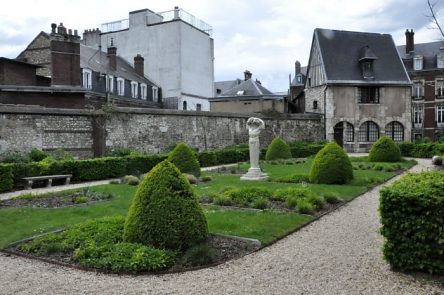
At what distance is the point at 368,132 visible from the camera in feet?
105

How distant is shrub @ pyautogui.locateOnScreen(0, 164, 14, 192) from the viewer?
12.7 metres

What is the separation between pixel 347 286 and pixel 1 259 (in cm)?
449

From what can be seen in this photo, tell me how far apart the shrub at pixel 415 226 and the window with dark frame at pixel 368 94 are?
93.0 feet

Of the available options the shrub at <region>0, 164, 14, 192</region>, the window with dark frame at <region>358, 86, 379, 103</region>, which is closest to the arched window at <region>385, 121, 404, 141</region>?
the window with dark frame at <region>358, 86, 379, 103</region>

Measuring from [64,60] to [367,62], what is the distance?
21.6 m

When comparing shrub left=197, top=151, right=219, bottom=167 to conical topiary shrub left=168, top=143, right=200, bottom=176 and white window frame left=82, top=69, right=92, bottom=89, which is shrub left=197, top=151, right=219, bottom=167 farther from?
white window frame left=82, top=69, right=92, bottom=89

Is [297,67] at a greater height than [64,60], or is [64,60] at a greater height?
[297,67]

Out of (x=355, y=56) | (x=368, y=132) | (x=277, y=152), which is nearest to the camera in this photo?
(x=277, y=152)

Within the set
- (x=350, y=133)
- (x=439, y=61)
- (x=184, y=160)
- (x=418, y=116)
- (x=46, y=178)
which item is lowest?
(x=46, y=178)

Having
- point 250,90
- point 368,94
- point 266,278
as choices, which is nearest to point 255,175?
point 266,278

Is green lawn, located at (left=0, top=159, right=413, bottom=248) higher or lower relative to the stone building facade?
lower

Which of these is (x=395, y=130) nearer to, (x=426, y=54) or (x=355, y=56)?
(x=355, y=56)

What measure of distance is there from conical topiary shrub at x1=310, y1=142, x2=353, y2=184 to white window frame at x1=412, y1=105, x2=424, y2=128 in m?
30.9

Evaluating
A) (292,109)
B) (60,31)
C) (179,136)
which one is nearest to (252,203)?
(179,136)
